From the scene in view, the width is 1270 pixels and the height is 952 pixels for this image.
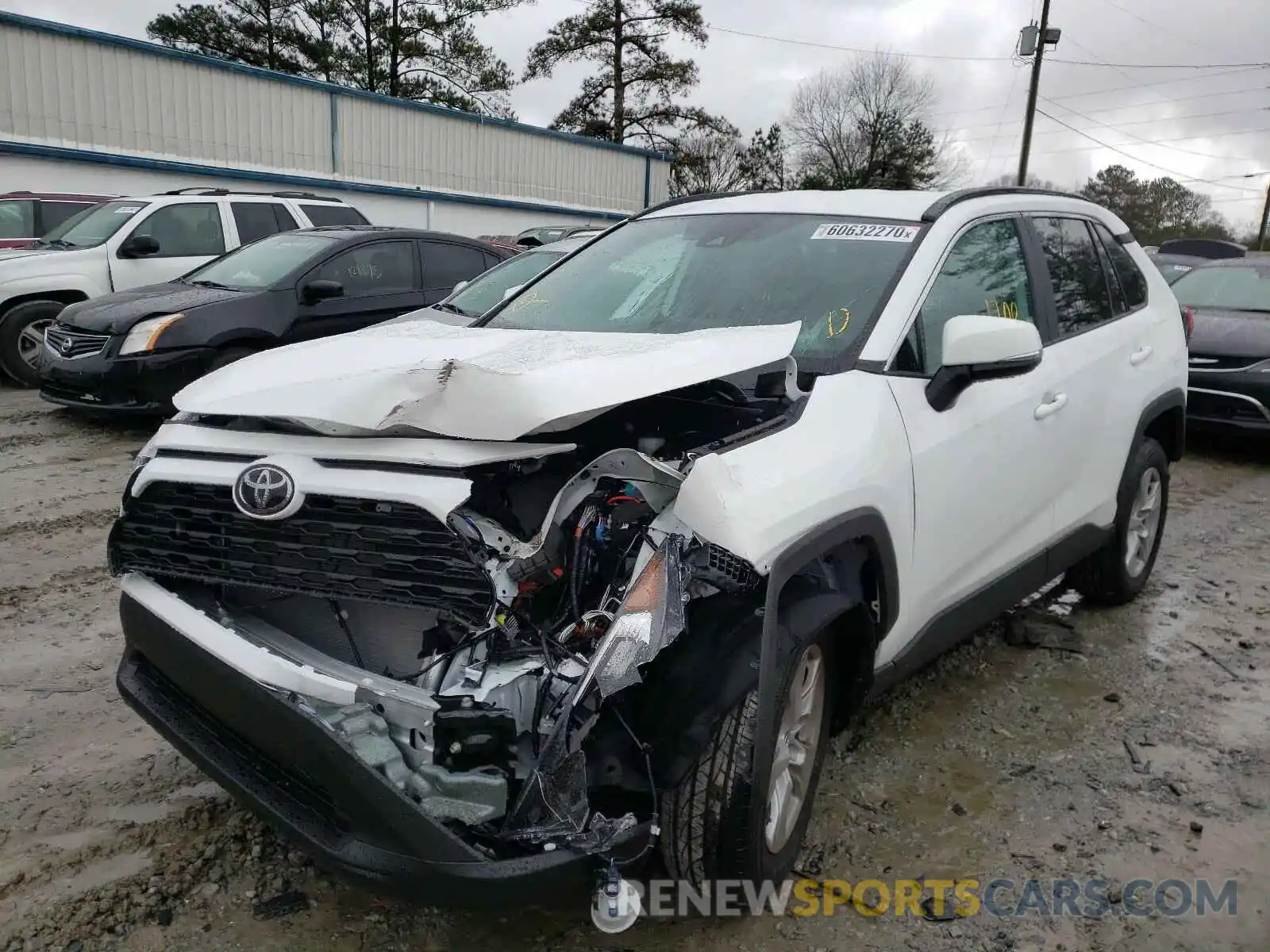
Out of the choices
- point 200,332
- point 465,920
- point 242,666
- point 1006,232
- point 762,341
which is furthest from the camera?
point 200,332

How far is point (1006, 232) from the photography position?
369 centimetres

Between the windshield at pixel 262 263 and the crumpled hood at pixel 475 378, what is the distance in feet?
18.1

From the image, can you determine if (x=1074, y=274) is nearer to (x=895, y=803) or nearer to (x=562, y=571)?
(x=895, y=803)

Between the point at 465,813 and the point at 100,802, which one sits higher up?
the point at 465,813

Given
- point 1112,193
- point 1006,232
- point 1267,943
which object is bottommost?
point 1267,943

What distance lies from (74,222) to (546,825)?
10513 millimetres

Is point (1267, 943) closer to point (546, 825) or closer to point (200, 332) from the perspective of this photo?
point (546, 825)

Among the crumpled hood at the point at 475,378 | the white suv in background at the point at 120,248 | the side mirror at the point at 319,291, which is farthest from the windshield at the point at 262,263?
the crumpled hood at the point at 475,378

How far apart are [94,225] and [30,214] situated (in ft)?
5.23

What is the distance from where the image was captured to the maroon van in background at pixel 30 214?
10.7 meters

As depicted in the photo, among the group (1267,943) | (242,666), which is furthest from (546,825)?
(1267,943)

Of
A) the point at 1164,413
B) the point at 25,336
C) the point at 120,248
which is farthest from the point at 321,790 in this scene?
the point at 120,248

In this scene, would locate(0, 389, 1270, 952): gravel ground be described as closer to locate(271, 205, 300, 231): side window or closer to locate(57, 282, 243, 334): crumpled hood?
locate(57, 282, 243, 334): crumpled hood

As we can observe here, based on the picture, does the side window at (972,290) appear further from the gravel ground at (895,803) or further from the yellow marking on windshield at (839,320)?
the gravel ground at (895,803)
